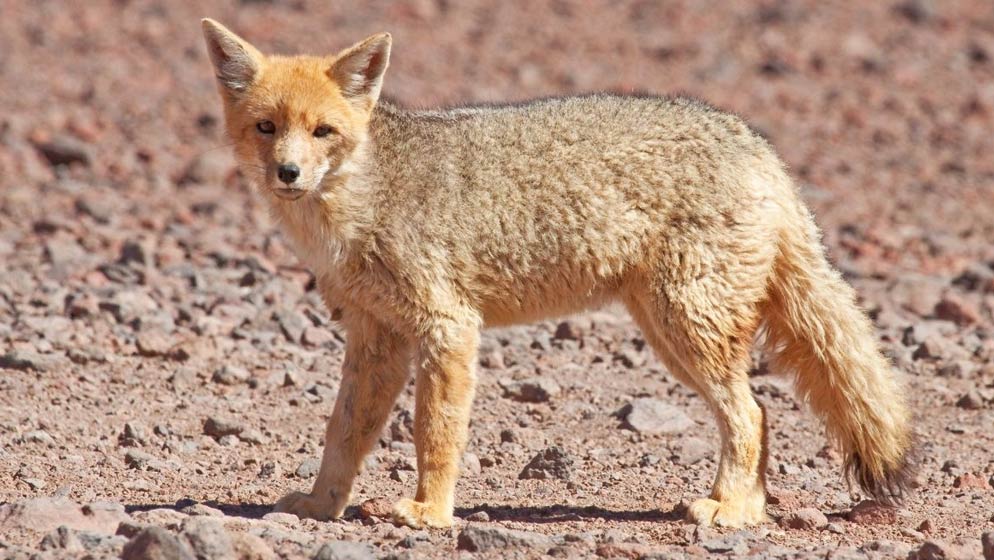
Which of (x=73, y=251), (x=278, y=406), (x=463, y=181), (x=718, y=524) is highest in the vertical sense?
(x=73, y=251)

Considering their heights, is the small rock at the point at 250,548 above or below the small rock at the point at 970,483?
below

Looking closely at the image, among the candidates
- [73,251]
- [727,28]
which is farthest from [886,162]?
[73,251]

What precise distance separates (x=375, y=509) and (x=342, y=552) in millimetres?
1536

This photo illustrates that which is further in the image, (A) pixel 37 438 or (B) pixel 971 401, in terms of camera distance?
(B) pixel 971 401

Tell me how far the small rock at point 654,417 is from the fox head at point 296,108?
112 inches

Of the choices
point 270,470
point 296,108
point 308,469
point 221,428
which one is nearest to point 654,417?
point 308,469

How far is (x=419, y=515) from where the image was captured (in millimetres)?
7594

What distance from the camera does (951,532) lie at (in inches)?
304

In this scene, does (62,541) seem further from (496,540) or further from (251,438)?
(251,438)

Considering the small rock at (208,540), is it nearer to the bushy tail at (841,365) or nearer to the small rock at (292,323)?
the bushy tail at (841,365)

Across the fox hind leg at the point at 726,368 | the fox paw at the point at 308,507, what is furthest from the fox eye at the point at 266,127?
the fox hind leg at the point at 726,368

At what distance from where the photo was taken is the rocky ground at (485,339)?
7.74 meters

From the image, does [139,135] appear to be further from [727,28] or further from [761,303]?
[761,303]

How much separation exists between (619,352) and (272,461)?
3139 mm
